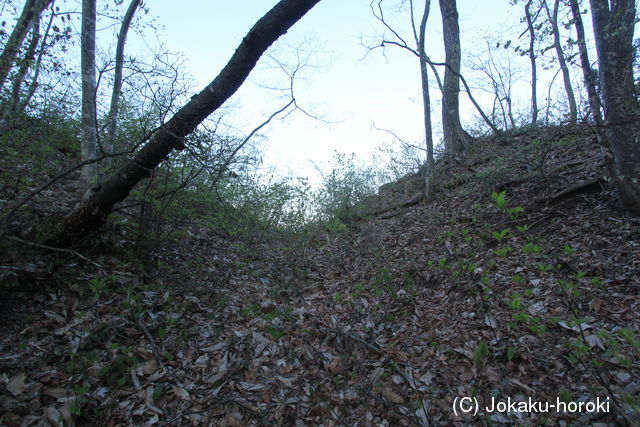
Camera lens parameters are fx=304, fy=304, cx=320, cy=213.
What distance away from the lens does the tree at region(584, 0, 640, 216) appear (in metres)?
3.63

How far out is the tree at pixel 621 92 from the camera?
143 inches

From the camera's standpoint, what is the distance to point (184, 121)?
3139 millimetres

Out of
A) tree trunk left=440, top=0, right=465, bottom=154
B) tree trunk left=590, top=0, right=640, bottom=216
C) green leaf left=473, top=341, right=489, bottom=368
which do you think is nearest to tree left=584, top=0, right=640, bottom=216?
tree trunk left=590, top=0, right=640, bottom=216

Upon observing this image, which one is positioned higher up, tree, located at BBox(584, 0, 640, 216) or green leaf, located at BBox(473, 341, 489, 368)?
tree, located at BBox(584, 0, 640, 216)

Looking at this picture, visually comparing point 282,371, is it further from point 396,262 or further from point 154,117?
point 154,117

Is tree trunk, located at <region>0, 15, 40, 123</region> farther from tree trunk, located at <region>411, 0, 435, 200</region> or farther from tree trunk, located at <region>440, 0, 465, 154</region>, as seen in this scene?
tree trunk, located at <region>440, 0, 465, 154</region>

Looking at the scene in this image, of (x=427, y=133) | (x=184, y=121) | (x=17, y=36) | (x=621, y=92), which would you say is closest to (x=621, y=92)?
(x=621, y=92)

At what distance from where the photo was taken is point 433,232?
5375mm

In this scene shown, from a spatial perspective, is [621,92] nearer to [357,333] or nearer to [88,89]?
[357,333]

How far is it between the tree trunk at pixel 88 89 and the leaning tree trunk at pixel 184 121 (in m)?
2.05

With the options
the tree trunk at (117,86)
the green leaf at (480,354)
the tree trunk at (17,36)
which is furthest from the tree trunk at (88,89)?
the green leaf at (480,354)

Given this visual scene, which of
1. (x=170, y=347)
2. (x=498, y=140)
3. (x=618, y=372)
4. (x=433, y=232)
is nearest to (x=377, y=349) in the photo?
(x=618, y=372)

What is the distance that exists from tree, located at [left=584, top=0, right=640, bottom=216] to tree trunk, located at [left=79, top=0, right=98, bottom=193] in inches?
290

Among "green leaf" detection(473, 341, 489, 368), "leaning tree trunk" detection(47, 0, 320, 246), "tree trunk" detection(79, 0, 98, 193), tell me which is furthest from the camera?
"tree trunk" detection(79, 0, 98, 193)
